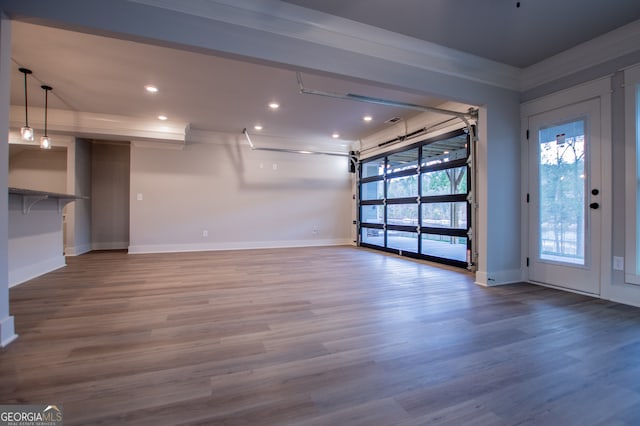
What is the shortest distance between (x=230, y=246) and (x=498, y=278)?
5.10 meters

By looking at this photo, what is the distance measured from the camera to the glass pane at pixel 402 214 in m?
5.27

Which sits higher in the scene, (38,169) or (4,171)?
(38,169)

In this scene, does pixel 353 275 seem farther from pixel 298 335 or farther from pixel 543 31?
pixel 543 31

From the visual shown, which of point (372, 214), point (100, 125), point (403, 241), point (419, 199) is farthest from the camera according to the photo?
point (372, 214)

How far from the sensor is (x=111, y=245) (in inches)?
248

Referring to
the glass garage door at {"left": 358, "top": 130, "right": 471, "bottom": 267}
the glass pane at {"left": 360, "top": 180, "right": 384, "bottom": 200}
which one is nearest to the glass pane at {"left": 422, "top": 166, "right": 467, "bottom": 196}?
the glass garage door at {"left": 358, "top": 130, "right": 471, "bottom": 267}

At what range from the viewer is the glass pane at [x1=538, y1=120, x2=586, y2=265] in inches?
115

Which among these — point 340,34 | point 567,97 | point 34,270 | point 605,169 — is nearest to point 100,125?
point 34,270

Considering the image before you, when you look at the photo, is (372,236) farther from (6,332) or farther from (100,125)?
(6,332)

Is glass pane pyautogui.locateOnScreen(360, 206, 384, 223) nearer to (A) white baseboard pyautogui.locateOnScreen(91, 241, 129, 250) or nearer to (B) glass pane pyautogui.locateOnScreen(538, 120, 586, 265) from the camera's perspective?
(B) glass pane pyautogui.locateOnScreen(538, 120, 586, 265)

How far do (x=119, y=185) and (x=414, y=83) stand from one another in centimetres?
657

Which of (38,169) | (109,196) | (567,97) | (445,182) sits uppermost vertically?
(567,97)

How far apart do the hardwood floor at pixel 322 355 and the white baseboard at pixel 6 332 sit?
0.11m

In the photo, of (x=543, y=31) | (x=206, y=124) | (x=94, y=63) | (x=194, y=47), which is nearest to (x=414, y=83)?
(x=543, y=31)
